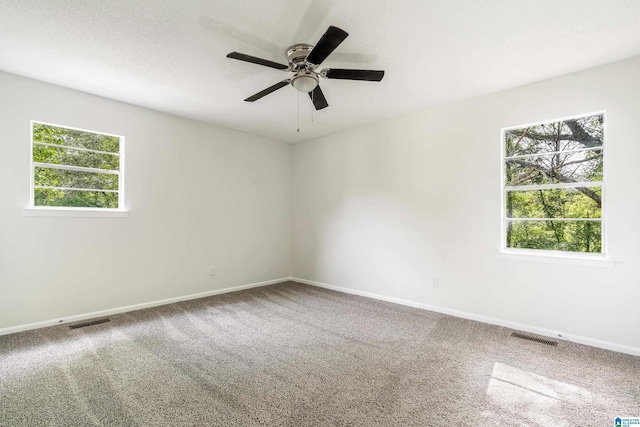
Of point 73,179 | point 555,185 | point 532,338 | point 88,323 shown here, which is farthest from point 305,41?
point 88,323

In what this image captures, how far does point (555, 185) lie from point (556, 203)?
0.63 feet

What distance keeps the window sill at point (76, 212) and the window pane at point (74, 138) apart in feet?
2.44

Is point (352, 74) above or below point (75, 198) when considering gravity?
above

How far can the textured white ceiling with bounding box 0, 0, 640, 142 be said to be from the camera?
2082 millimetres

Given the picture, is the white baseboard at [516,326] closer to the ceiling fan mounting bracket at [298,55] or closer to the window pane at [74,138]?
the ceiling fan mounting bracket at [298,55]

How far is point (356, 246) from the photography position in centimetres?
475

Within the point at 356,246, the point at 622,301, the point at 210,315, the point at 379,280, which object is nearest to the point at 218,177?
the point at 210,315

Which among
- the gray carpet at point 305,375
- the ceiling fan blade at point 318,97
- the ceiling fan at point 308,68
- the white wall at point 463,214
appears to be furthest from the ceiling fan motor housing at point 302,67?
the gray carpet at point 305,375

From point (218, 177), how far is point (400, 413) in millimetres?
3955

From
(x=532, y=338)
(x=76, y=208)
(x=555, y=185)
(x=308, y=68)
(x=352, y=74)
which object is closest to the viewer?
(x=352, y=74)

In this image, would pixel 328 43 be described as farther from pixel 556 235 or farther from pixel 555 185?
pixel 556 235

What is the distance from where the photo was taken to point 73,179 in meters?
3.51

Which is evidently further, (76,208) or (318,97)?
(76,208)

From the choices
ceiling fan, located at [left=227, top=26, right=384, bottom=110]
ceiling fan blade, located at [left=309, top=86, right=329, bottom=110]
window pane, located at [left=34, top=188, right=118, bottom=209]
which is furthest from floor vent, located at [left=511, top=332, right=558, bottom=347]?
window pane, located at [left=34, top=188, right=118, bottom=209]
